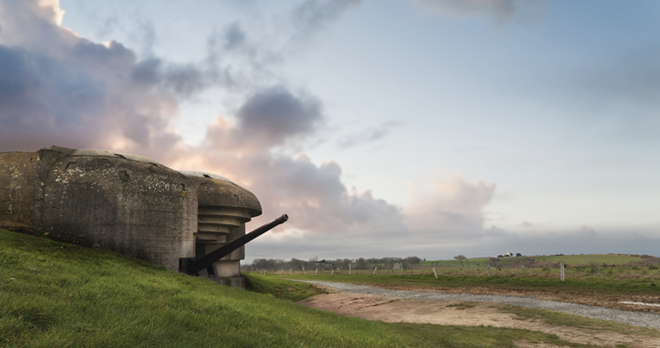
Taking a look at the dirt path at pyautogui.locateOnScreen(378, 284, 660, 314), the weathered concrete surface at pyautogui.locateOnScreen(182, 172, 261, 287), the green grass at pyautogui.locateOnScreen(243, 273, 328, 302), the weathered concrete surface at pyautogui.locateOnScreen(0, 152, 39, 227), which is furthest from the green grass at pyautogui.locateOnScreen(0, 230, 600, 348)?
the green grass at pyautogui.locateOnScreen(243, 273, 328, 302)

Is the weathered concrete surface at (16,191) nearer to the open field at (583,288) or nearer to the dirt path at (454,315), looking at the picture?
the dirt path at (454,315)

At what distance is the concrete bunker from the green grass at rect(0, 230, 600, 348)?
1.28 meters

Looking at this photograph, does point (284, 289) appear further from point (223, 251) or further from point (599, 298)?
point (599, 298)

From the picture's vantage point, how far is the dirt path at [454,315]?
933cm

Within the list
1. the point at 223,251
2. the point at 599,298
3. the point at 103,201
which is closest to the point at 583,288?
the point at 599,298

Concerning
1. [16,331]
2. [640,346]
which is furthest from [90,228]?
[640,346]

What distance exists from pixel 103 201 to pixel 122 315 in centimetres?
755

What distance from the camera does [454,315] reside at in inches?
555

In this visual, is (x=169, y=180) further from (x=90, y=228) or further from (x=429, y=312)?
(x=429, y=312)

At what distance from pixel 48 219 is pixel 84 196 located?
109 cm

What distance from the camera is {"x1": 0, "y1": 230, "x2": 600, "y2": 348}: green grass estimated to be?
4.15m

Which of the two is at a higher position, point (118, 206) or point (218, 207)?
point (218, 207)

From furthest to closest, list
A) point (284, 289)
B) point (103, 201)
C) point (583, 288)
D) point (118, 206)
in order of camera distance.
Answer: point (284, 289)
point (583, 288)
point (118, 206)
point (103, 201)

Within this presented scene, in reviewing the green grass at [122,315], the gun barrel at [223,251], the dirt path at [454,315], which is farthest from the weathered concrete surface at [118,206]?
the dirt path at [454,315]
